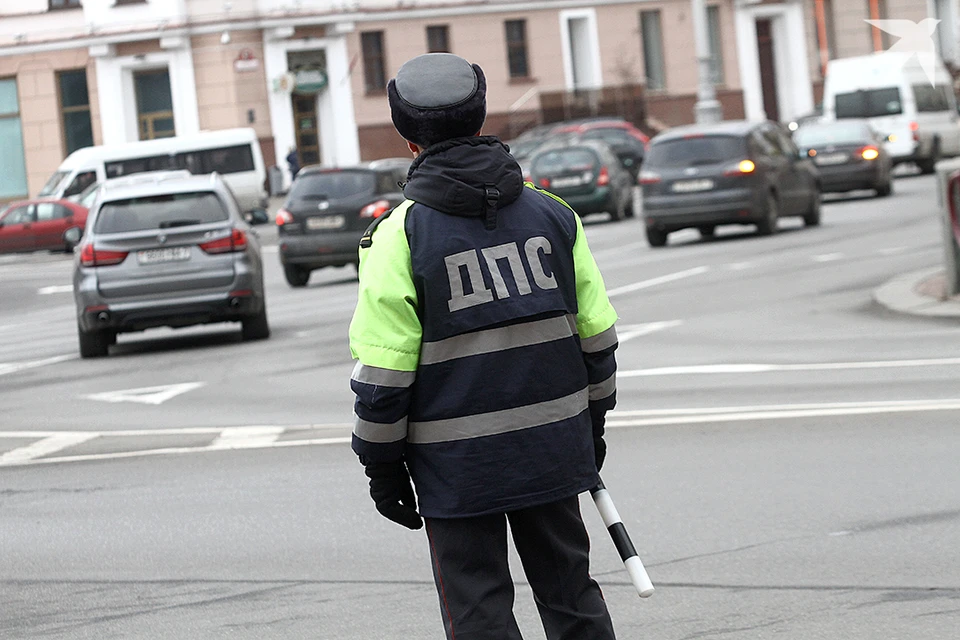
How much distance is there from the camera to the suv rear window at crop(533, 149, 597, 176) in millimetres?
31641

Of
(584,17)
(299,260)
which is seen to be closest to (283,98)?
(584,17)

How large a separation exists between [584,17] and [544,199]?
53.7 m

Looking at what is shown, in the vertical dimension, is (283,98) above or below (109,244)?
above

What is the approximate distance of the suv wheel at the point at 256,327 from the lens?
16891mm

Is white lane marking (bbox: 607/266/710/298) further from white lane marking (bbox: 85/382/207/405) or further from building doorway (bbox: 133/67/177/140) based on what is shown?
building doorway (bbox: 133/67/177/140)

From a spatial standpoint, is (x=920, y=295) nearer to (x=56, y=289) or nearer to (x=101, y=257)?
(x=101, y=257)

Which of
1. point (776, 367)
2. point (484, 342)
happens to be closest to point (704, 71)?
point (776, 367)

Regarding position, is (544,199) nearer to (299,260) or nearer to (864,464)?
(864,464)

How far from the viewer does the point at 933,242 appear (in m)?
21.7

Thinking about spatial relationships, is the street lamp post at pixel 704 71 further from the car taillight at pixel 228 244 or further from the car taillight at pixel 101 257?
the car taillight at pixel 101 257

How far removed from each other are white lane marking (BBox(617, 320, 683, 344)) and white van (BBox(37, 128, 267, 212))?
2815 cm

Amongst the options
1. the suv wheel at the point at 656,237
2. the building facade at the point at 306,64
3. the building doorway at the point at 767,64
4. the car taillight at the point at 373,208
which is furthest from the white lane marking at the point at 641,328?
the building doorway at the point at 767,64

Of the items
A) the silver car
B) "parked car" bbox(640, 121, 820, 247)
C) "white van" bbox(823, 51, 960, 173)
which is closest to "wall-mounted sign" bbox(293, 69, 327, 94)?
"white van" bbox(823, 51, 960, 173)

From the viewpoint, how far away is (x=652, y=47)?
58.1 m
